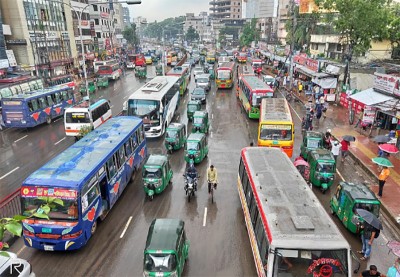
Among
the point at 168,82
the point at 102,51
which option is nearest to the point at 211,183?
the point at 168,82

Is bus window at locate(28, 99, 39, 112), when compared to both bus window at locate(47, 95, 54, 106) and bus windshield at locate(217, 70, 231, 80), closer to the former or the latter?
bus window at locate(47, 95, 54, 106)

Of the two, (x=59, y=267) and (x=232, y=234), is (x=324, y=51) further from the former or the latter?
(x=59, y=267)

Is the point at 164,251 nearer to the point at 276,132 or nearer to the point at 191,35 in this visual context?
the point at 276,132

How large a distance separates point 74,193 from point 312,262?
744cm

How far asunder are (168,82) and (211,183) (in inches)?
672

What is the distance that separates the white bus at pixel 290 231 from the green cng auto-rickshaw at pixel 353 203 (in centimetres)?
234

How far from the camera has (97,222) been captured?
1329 cm

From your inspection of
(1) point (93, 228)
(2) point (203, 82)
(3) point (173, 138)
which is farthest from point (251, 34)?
(1) point (93, 228)

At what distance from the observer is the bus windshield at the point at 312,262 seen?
7.60m

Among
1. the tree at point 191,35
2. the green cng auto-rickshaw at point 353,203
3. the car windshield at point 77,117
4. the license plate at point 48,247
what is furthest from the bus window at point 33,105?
the tree at point 191,35

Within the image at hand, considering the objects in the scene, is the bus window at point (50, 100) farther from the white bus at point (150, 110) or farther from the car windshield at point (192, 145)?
the car windshield at point (192, 145)

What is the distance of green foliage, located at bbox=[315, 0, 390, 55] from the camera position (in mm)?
30031

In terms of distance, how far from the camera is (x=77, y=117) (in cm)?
2356

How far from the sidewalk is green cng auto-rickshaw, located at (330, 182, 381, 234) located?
2428 millimetres
